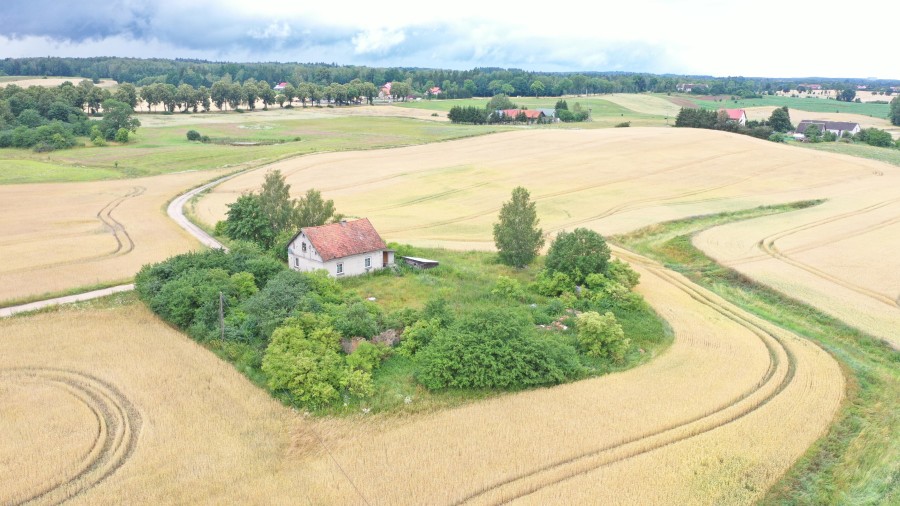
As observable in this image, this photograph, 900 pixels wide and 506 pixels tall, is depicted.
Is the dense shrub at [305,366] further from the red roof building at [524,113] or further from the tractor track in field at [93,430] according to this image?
the red roof building at [524,113]

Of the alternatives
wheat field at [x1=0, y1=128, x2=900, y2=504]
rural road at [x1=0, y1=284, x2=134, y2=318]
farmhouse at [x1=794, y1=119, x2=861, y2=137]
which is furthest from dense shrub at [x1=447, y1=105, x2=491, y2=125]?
rural road at [x1=0, y1=284, x2=134, y2=318]

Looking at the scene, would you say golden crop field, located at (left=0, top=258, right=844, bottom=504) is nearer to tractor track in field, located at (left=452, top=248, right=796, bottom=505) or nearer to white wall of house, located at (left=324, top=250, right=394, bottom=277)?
tractor track in field, located at (left=452, top=248, right=796, bottom=505)

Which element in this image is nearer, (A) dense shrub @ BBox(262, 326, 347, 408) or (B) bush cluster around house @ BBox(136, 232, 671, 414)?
(A) dense shrub @ BBox(262, 326, 347, 408)

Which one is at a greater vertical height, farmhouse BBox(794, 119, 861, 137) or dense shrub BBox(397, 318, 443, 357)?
farmhouse BBox(794, 119, 861, 137)

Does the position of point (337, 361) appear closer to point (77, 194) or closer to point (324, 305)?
point (324, 305)

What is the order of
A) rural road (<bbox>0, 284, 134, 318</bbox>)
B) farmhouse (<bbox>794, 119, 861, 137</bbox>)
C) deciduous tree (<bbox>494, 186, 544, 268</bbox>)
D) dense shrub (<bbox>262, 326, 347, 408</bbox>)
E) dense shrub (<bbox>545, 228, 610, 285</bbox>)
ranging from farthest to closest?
farmhouse (<bbox>794, 119, 861, 137</bbox>), deciduous tree (<bbox>494, 186, 544, 268</bbox>), dense shrub (<bbox>545, 228, 610, 285</bbox>), rural road (<bbox>0, 284, 134, 318</bbox>), dense shrub (<bbox>262, 326, 347, 408</bbox>)

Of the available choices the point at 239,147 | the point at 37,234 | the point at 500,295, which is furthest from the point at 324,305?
the point at 239,147
